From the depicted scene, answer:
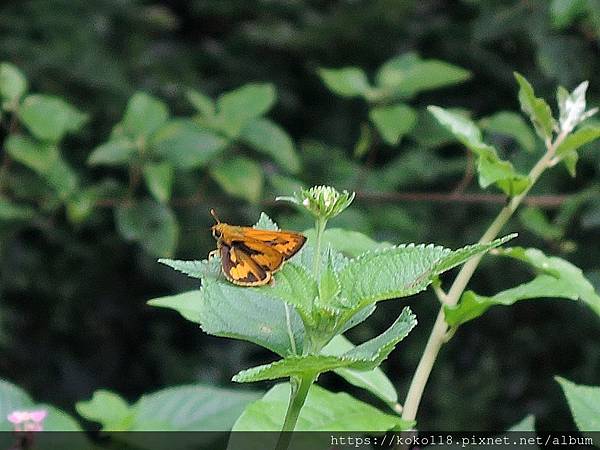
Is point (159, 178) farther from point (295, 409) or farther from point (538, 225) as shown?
point (295, 409)

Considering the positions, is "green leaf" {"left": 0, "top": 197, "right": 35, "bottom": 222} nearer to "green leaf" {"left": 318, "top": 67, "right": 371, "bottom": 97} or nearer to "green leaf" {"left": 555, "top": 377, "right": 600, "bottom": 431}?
"green leaf" {"left": 318, "top": 67, "right": 371, "bottom": 97}

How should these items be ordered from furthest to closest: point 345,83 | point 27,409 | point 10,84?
point 345,83 < point 10,84 < point 27,409

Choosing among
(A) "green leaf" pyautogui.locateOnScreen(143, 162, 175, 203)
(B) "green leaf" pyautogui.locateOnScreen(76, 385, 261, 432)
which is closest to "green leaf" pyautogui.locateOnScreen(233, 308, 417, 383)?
(B) "green leaf" pyautogui.locateOnScreen(76, 385, 261, 432)

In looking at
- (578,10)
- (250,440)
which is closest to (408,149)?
(578,10)

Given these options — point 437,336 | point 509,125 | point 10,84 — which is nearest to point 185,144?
point 10,84

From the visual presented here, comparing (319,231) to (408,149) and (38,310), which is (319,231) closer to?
(408,149)
